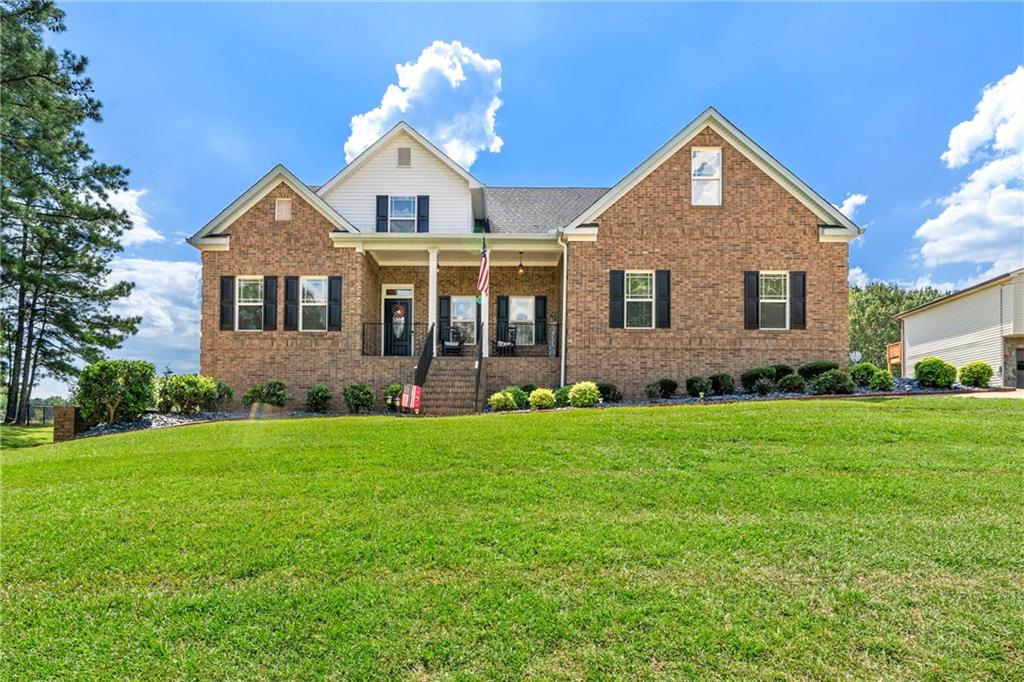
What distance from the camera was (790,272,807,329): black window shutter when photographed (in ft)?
46.6

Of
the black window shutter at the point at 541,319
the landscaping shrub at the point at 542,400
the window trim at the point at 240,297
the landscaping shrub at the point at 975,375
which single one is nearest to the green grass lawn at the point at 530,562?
the landscaping shrub at the point at 542,400

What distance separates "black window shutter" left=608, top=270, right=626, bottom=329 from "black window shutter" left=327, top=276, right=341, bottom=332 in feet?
24.5

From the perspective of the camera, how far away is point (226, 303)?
1516 cm

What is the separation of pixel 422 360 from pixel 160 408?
6.38 m

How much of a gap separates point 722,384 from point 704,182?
5.41 m

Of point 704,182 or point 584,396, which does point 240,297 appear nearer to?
point 584,396

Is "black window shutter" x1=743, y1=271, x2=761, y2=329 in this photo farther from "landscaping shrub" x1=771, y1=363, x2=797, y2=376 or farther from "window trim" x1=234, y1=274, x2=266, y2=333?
"window trim" x1=234, y1=274, x2=266, y2=333

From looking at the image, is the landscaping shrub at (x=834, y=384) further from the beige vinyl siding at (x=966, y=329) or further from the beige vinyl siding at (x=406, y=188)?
the beige vinyl siding at (x=966, y=329)

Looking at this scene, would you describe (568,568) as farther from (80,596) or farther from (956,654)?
(80,596)

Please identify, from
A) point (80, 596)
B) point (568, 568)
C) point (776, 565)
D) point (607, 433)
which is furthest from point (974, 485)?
point (80, 596)

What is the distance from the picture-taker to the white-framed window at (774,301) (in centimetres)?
1424

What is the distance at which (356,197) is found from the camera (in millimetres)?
16562

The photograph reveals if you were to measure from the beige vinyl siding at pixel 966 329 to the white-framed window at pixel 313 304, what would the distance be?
76.5ft

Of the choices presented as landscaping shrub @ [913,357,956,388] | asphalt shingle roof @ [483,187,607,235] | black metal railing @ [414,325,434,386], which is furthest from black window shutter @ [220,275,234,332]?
landscaping shrub @ [913,357,956,388]
